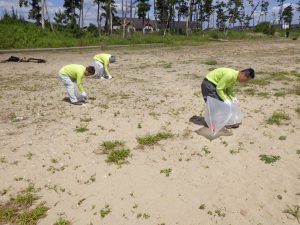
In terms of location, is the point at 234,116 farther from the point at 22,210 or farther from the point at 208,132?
the point at 22,210

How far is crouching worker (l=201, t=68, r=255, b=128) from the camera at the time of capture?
611 centimetres

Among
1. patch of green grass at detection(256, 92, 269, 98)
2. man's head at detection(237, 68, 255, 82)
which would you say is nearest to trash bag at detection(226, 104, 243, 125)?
man's head at detection(237, 68, 255, 82)

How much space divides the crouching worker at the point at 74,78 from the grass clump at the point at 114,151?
2652 millimetres

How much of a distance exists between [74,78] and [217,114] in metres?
4.29

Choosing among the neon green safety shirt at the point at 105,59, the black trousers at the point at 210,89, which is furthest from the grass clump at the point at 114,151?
the neon green safety shirt at the point at 105,59

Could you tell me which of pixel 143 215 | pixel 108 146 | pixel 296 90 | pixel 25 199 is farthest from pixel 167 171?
pixel 296 90

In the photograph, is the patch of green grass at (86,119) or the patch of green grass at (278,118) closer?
the patch of green grass at (278,118)

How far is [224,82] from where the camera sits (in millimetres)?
6207

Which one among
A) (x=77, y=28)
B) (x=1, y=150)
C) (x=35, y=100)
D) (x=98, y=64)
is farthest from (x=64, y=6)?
(x=1, y=150)

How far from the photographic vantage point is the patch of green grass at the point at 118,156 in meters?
5.53

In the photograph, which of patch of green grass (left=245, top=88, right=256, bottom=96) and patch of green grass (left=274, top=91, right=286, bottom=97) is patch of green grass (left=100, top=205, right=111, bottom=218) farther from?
patch of green grass (left=274, top=91, right=286, bottom=97)

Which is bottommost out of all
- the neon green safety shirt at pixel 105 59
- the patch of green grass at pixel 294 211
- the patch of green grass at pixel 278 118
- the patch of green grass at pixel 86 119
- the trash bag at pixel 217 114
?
the patch of green grass at pixel 294 211

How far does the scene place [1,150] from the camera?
19.5 feet

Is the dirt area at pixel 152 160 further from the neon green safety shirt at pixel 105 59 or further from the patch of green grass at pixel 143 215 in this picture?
the neon green safety shirt at pixel 105 59
